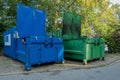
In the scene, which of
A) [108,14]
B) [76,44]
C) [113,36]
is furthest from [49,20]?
[108,14]

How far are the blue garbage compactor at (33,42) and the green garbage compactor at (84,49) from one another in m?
0.90

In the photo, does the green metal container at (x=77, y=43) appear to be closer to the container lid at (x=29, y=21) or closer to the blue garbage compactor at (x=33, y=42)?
the blue garbage compactor at (x=33, y=42)

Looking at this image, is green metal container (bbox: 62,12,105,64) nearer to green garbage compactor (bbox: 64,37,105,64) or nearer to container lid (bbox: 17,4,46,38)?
green garbage compactor (bbox: 64,37,105,64)

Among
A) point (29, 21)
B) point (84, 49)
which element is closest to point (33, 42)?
point (29, 21)

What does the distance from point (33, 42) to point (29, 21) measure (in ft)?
4.89

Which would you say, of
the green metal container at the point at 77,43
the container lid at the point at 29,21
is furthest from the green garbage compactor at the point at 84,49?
the container lid at the point at 29,21

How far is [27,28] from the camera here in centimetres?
743

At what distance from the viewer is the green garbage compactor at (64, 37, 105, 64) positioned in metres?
7.76

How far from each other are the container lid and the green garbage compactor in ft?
5.07

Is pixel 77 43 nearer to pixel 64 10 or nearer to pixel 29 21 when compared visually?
pixel 29 21

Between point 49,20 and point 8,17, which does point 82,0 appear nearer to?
point 49,20

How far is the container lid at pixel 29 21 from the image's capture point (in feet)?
23.5

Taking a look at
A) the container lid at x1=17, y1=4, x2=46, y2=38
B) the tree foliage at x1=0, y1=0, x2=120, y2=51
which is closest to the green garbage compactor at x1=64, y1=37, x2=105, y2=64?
the container lid at x1=17, y1=4, x2=46, y2=38

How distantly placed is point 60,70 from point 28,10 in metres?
2.91
